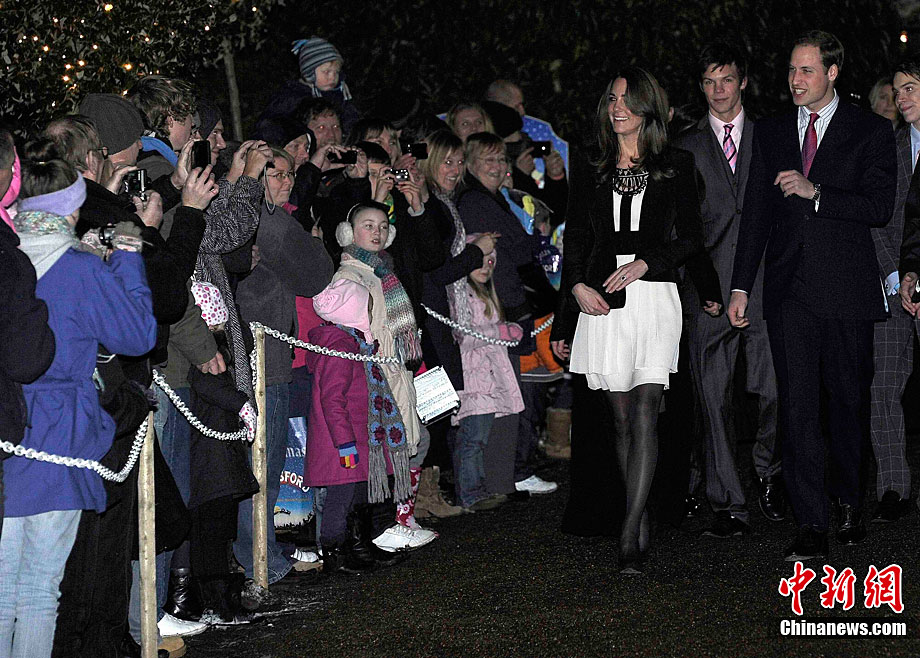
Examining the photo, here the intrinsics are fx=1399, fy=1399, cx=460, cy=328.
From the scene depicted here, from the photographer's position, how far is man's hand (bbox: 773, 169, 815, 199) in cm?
629

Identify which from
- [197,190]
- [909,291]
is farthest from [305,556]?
[909,291]

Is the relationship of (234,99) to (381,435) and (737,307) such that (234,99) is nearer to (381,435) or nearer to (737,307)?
(381,435)

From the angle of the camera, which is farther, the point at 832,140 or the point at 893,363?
the point at 893,363

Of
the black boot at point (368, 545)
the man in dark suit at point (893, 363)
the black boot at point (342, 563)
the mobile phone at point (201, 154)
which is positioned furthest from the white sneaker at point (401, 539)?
the mobile phone at point (201, 154)

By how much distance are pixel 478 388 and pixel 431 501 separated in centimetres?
70

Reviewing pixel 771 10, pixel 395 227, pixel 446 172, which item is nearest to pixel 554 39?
pixel 771 10

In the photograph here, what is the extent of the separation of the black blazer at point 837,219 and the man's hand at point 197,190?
2.81 metres

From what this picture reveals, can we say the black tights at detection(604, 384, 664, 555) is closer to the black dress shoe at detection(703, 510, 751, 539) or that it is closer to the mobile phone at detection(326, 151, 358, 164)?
the black dress shoe at detection(703, 510, 751, 539)

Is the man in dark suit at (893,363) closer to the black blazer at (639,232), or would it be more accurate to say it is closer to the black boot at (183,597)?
the black blazer at (639,232)

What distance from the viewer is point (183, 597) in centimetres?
565

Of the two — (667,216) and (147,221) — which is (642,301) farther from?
(147,221)

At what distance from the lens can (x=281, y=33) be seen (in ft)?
38.6

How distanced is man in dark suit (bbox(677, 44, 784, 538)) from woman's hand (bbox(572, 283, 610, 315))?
1.05 meters

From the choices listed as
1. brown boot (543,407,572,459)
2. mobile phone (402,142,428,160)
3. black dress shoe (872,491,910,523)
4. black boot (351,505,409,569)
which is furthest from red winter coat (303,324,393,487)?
brown boot (543,407,572,459)
